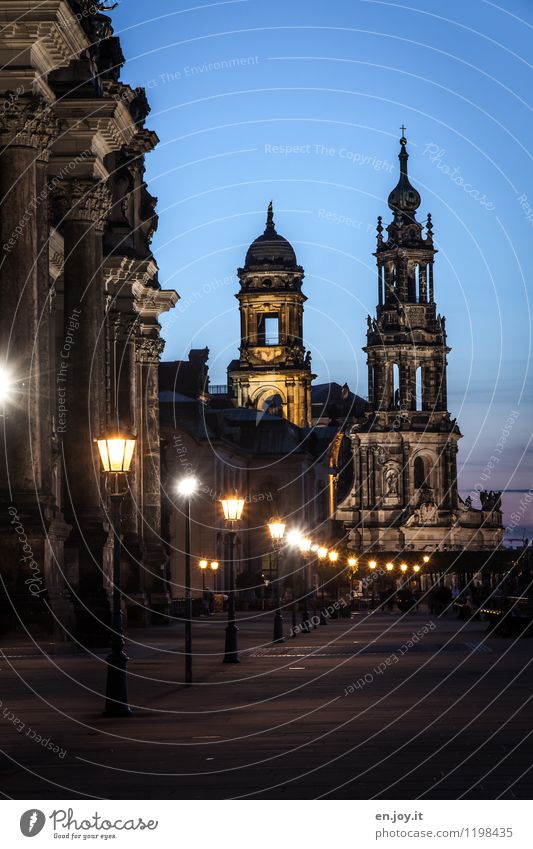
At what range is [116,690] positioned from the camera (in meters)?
26.4

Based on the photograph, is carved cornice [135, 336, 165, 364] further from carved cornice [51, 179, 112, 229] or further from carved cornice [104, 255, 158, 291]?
carved cornice [51, 179, 112, 229]

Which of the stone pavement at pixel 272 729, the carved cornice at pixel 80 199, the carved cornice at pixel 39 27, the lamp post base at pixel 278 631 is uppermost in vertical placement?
the carved cornice at pixel 39 27

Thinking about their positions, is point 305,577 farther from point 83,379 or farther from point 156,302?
point 83,379

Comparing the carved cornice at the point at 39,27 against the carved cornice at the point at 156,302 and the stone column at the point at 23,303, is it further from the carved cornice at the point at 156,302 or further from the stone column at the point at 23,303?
the carved cornice at the point at 156,302

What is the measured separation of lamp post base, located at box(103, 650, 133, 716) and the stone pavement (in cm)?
29

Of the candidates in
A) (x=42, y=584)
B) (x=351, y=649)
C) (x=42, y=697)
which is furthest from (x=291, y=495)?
(x=42, y=697)

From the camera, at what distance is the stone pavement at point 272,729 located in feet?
55.7

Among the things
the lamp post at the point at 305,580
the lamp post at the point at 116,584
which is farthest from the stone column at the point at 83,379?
the lamp post at the point at 305,580

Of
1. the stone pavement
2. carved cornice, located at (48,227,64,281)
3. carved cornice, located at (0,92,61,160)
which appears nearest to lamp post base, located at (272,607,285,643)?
carved cornice, located at (48,227,64,281)

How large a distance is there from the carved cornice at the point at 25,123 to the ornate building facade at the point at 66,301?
3 cm

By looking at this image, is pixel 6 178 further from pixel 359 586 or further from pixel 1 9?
pixel 359 586

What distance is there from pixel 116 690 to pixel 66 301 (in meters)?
23.1

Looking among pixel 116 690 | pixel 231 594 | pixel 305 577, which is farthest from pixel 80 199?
pixel 305 577

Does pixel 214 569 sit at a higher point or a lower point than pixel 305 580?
higher
